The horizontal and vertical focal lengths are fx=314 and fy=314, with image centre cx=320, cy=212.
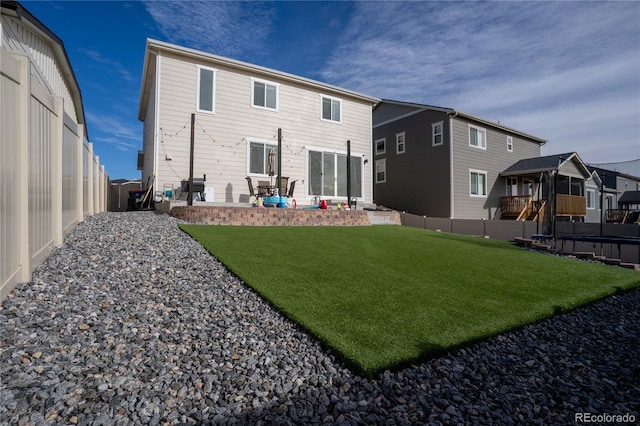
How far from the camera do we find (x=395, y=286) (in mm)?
4238

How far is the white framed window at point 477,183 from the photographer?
56.0 ft

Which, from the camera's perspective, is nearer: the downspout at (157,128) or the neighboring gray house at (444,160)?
the downspout at (157,128)

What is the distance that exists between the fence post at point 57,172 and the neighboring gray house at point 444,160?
1553 centimetres

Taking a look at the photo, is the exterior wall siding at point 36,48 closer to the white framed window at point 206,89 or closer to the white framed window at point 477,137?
the white framed window at point 206,89

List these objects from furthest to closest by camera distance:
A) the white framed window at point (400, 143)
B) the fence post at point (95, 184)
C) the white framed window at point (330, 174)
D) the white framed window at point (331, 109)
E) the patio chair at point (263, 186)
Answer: the white framed window at point (400, 143), the white framed window at point (331, 109), the white framed window at point (330, 174), the patio chair at point (263, 186), the fence post at point (95, 184)

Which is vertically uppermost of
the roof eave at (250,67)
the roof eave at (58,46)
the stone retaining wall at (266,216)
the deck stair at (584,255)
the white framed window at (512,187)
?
the roof eave at (250,67)

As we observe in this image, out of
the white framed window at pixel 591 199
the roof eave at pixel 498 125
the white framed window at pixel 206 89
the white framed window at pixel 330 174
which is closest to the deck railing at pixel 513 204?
the roof eave at pixel 498 125

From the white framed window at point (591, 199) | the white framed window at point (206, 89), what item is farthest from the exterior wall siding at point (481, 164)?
the white framed window at point (206, 89)

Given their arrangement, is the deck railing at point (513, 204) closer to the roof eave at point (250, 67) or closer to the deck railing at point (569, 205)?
the deck railing at point (569, 205)

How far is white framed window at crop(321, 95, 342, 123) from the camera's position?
13.4 metres

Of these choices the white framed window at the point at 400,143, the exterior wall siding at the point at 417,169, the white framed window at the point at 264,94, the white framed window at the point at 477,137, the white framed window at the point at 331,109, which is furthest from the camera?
the white framed window at the point at 400,143

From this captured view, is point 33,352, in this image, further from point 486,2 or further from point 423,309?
point 486,2

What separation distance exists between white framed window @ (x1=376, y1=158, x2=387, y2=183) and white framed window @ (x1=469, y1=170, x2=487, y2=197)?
195 inches

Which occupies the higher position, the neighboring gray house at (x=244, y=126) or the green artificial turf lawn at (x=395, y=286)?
the neighboring gray house at (x=244, y=126)
